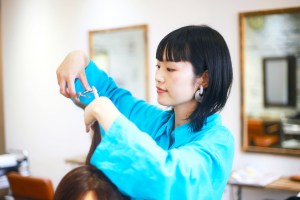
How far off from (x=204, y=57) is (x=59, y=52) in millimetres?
4065

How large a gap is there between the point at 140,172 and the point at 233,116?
298cm

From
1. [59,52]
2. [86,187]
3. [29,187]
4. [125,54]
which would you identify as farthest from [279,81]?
[86,187]

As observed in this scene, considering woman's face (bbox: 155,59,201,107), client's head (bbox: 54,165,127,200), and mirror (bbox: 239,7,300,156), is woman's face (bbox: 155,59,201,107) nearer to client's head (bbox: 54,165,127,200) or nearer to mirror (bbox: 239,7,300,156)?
client's head (bbox: 54,165,127,200)

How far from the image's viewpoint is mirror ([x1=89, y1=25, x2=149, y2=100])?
4.10 metres

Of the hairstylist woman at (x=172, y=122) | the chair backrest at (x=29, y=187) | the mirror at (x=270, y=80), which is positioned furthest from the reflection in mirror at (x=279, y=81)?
the hairstylist woman at (x=172, y=122)

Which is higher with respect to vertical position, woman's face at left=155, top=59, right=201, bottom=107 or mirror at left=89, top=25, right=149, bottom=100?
mirror at left=89, top=25, right=149, bottom=100

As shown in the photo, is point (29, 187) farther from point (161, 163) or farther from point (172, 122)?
point (161, 163)

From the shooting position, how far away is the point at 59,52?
484cm

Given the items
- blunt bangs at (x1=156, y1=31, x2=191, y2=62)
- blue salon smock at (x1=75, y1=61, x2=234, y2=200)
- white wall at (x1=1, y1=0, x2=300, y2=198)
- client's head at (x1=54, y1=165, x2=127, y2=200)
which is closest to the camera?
blue salon smock at (x1=75, y1=61, x2=234, y2=200)

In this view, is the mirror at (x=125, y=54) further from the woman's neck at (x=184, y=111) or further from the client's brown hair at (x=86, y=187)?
the client's brown hair at (x=86, y=187)

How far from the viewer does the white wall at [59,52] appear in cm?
356

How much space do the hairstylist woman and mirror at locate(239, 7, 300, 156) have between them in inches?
89.2

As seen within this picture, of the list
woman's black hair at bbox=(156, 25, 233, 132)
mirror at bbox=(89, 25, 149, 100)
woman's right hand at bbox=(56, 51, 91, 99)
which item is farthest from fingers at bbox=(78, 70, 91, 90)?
mirror at bbox=(89, 25, 149, 100)

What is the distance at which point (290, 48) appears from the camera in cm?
327
